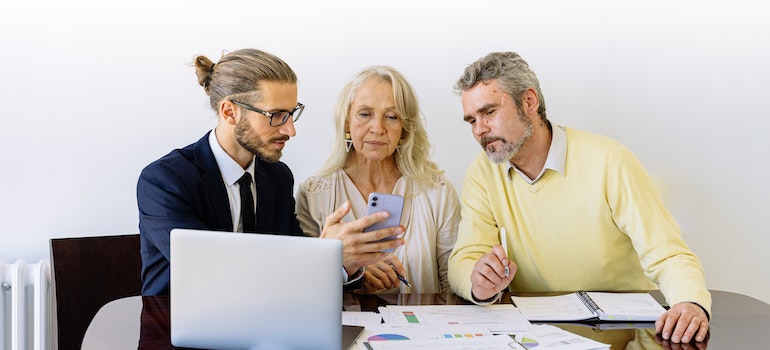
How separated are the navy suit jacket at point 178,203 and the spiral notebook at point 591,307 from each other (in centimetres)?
89

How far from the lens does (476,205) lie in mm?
2746

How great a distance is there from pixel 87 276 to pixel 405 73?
142cm

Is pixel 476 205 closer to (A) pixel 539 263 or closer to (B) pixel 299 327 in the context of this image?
(A) pixel 539 263

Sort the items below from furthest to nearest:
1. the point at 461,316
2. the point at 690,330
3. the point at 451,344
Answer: the point at 461,316
the point at 690,330
the point at 451,344

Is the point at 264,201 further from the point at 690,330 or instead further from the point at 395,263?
the point at 690,330

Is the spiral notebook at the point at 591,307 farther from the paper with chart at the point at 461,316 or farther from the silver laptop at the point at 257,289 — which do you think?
the silver laptop at the point at 257,289

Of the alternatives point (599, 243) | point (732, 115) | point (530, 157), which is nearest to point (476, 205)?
point (530, 157)

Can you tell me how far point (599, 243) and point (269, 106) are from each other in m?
1.12

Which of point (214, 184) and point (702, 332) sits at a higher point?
point (214, 184)

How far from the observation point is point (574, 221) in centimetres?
266

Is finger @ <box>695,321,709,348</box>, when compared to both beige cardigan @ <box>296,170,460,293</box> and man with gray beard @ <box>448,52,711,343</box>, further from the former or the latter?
beige cardigan @ <box>296,170,460,293</box>

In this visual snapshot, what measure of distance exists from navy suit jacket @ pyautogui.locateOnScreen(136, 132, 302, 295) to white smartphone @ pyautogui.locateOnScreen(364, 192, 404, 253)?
1.88ft

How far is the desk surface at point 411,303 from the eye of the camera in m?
1.93

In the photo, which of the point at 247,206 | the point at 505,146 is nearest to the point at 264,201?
the point at 247,206
